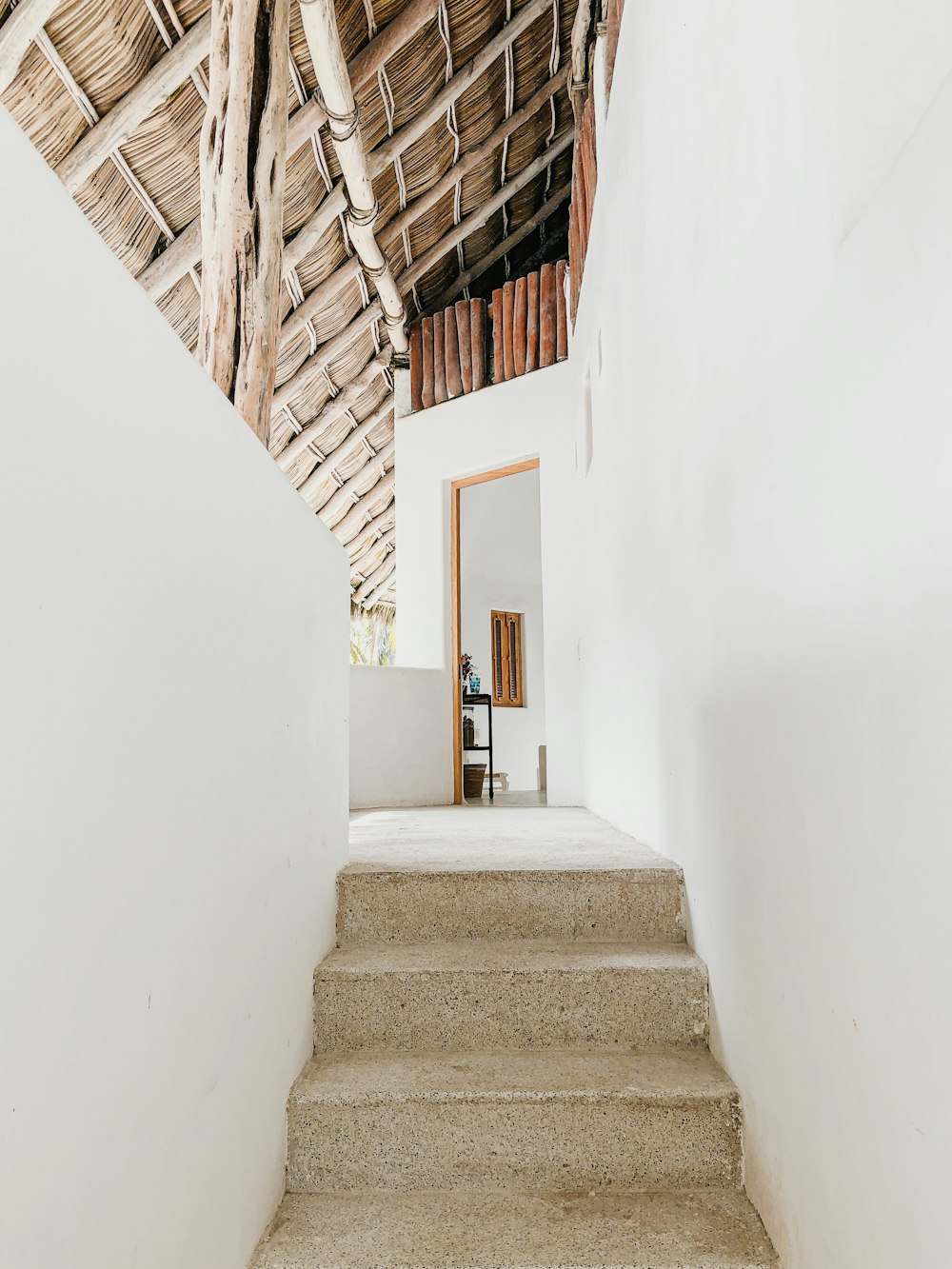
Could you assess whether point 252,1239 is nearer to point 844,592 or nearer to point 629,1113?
point 629,1113

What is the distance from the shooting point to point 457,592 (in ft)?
20.6

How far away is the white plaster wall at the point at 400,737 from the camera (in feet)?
18.7

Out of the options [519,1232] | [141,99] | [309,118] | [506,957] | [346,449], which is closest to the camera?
[519,1232]

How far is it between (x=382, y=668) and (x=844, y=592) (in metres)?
4.72

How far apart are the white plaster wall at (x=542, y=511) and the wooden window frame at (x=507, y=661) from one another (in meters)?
3.13

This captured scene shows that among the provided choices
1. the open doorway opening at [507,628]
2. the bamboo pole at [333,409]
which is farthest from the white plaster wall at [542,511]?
the open doorway opening at [507,628]

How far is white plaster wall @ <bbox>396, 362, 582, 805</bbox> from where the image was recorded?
18.2 ft

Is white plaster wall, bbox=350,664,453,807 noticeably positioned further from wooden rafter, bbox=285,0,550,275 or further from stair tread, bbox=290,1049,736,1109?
stair tread, bbox=290,1049,736,1109

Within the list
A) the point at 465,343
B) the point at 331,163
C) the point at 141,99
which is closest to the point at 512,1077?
the point at 141,99

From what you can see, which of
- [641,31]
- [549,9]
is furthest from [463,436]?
[641,31]

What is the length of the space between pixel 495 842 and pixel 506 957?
108 centimetres

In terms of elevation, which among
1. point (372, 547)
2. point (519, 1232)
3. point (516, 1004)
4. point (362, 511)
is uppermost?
point (362, 511)

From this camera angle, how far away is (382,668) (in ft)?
19.2

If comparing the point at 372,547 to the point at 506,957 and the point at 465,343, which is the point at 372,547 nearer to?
the point at 465,343
